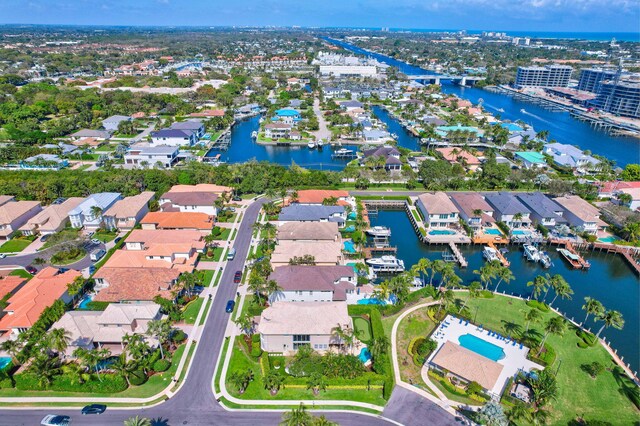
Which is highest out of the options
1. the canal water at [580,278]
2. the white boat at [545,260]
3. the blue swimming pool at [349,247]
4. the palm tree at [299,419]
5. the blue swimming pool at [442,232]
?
the palm tree at [299,419]

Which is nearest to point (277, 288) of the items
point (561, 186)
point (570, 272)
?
point (570, 272)

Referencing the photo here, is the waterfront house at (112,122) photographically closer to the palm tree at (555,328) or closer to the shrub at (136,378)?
the shrub at (136,378)

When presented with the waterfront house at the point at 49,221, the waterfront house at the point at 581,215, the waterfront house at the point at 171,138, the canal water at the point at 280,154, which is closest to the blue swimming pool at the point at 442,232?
the waterfront house at the point at 581,215

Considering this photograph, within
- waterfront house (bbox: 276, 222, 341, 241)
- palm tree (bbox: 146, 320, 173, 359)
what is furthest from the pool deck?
palm tree (bbox: 146, 320, 173, 359)

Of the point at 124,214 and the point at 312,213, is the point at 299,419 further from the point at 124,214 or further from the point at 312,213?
the point at 124,214

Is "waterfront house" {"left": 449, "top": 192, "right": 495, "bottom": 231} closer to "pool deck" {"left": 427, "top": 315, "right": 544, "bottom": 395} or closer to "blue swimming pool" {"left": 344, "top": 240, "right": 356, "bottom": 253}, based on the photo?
"blue swimming pool" {"left": 344, "top": 240, "right": 356, "bottom": 253}

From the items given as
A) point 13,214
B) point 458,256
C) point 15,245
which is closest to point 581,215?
point 458,256
